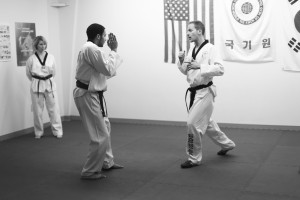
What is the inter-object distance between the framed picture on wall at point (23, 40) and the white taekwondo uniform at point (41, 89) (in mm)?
408

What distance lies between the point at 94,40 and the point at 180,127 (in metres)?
3.31

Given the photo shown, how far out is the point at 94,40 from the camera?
4.07 m

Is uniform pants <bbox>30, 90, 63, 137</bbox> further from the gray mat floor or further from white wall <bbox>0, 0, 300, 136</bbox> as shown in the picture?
white wall <bbox>0, 0, 300, 136</bbox>

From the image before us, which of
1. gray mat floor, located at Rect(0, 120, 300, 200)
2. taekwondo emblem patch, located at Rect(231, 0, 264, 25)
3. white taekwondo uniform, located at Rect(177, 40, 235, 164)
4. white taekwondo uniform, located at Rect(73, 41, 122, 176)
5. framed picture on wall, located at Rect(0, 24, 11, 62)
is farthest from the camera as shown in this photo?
taekwondo emblem patch, located at Rect(231, 0, 264, 25)

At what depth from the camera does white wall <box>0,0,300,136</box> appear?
6.45m

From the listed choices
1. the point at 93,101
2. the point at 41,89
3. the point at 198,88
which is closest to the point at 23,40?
the point at 41,89

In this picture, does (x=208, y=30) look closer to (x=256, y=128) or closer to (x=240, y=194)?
(x=256, y=128)

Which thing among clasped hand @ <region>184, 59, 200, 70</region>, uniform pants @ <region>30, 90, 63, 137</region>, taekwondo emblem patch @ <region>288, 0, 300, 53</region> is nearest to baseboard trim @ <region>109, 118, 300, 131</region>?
taekwondo emblem patch @ <region>288, 0, 300, 53</region>

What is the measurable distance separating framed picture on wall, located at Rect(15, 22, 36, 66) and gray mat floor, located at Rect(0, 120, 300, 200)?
1310 millimetres

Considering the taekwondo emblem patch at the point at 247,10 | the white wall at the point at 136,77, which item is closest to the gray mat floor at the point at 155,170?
the white wall at the point at 136,77

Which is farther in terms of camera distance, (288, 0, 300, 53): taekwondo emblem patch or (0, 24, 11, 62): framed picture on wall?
(0, 24, 11, 62): framed picture on wall

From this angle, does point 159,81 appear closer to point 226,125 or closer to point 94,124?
point 226,125

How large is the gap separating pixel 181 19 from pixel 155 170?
327 centimetres

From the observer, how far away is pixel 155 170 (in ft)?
14.7
